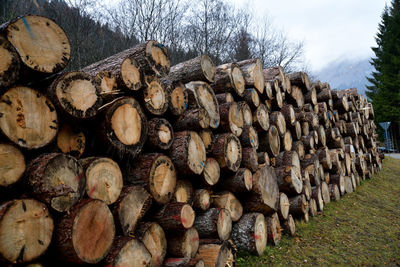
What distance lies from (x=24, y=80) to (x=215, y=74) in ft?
8.78

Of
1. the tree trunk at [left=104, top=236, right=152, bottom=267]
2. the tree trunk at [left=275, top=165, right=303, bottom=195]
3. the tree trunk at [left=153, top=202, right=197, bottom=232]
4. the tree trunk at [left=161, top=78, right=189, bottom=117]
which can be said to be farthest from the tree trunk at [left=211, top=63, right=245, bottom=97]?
the tree trunk at [left=104, top=236, right=152, bottom=267]

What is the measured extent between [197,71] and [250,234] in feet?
7.42

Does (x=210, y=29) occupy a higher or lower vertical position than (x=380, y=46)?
lower

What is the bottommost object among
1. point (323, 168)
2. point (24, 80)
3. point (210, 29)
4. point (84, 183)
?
point (323, 168)

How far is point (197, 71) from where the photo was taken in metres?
3.81

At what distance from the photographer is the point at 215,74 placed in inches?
163

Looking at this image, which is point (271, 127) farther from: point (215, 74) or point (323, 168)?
point (323, 168)

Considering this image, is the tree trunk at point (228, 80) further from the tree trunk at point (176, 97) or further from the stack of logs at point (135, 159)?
the tree trunk at point (176, 97)

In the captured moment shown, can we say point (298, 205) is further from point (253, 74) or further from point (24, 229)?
point (24, 229)

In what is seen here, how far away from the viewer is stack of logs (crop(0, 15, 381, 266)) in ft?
5.72

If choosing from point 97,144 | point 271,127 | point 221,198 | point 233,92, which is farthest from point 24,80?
point 271,127

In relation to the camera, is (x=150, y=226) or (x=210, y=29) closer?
(x=150, y=226)

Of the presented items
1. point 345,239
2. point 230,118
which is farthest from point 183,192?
point 345,239

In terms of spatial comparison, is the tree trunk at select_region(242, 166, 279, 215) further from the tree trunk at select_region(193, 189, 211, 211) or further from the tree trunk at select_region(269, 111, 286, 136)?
the tree trunk at select_region(269, 111, 286, 136)
